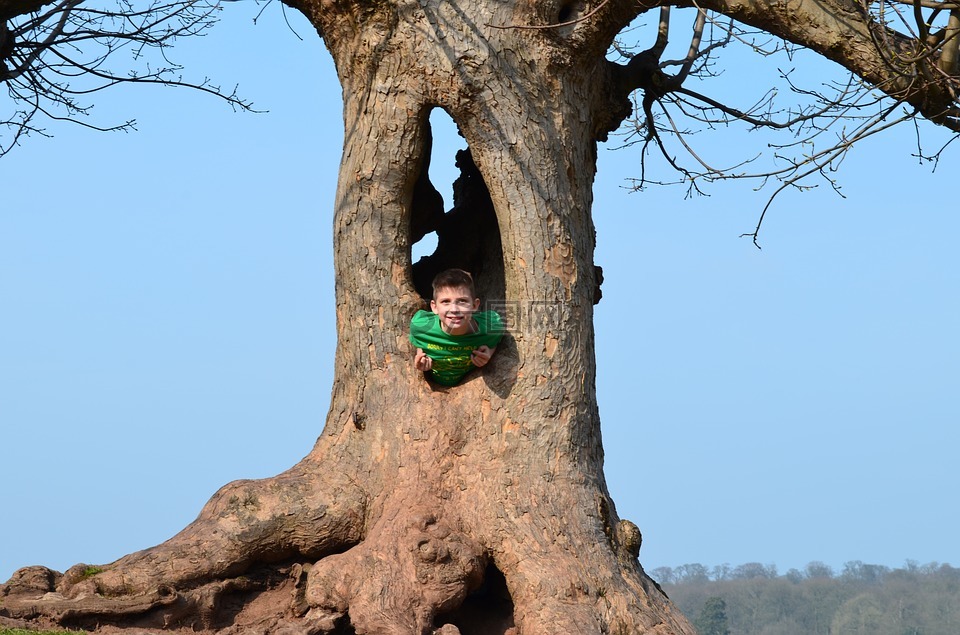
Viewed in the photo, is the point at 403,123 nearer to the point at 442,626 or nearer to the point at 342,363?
the point at 342,363

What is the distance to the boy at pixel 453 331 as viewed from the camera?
274 inches

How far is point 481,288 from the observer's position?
8.26 metres

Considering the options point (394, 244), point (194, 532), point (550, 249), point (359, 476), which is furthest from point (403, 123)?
point (194, 532)

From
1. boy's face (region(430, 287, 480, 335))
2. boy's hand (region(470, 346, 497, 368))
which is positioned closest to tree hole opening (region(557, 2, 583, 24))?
boy's face (region(430, 287, 480, 335))

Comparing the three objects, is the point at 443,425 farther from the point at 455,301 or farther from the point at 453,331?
the point at 455,301

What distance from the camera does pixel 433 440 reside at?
7.17m

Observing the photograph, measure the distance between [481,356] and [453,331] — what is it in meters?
0.24

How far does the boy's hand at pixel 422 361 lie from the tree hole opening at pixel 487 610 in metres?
1.22

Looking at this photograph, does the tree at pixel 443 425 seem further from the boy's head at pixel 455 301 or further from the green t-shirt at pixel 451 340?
the boy's head at pixel 455 301

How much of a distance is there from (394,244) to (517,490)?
67.4 inches

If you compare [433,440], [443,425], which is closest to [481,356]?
[443,425]

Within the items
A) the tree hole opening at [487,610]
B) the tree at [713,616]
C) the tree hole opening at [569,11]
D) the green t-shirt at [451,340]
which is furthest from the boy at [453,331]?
the tree at [713,616]

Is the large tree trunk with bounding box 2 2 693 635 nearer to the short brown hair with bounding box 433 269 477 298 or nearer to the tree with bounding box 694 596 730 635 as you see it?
the short brown hair with bounding box 433 269 477 298

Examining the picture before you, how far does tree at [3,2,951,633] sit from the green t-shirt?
143mm
